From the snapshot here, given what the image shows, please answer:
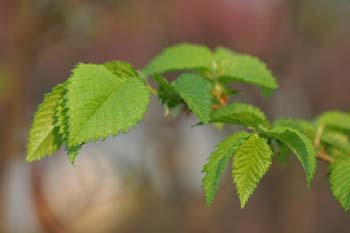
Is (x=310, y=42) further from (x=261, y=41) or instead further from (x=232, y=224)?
(x=232, y=224)

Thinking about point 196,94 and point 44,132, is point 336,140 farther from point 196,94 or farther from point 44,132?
point 44,132

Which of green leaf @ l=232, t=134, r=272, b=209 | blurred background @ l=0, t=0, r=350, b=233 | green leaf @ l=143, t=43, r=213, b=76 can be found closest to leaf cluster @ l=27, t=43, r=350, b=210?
green leaf @ l=232, t=134, r=272, b=209

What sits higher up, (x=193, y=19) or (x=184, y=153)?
(x=193, y=19)

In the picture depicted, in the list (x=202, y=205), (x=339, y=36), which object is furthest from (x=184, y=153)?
(x=339, y=36)

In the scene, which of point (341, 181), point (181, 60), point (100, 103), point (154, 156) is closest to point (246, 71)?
point (181, 60)

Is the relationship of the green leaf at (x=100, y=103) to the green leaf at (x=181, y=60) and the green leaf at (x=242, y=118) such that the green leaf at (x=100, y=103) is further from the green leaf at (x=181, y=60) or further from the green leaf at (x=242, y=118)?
the green leaf at (x=181, y=60)

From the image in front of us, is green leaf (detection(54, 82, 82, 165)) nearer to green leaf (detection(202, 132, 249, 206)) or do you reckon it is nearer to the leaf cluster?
the leaf cluster
